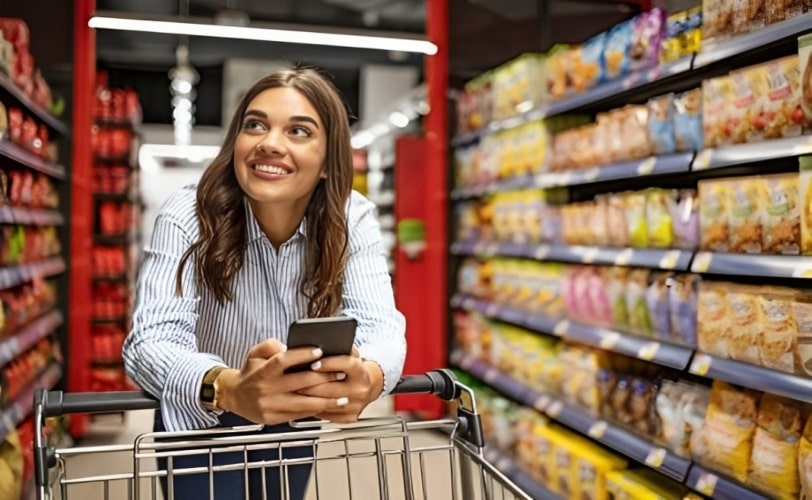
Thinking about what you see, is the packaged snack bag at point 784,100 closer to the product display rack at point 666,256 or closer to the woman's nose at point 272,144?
the product display rack at point 666,256

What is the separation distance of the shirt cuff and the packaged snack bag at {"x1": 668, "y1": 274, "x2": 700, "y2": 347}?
6.62 feet

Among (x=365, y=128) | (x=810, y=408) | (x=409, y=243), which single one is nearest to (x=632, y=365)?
(x=810, y=408)

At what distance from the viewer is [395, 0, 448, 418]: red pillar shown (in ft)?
17.7

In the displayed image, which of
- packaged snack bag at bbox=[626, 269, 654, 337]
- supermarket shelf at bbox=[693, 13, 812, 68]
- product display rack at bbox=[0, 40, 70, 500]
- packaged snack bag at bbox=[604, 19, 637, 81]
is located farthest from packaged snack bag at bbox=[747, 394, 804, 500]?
product display rack at bbox=[0, 40, 70, 500]

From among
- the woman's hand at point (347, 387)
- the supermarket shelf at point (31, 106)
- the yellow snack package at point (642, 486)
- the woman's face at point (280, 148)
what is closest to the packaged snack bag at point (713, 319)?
the yellow snack package at point (642, 486)

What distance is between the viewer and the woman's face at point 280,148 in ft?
5.81

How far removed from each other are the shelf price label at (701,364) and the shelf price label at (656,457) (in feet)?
1.40

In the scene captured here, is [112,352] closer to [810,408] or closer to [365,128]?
[365,128]

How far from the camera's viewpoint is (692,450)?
2887 millimetres

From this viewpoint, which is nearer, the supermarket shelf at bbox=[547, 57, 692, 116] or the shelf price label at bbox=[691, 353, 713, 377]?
the shelf price label at bbox=[691, 353, 713, 377]

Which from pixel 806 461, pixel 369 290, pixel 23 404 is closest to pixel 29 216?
pixel 23 404

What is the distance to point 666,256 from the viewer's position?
298 cm

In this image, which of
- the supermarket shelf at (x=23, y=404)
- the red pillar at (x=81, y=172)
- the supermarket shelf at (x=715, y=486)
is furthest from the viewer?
the red pillar at (x=81, y=172)

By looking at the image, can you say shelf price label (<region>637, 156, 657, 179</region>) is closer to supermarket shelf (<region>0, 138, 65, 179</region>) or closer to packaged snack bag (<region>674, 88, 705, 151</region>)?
packaged snack bag (<region>674, 88, 705, 151</region>)
